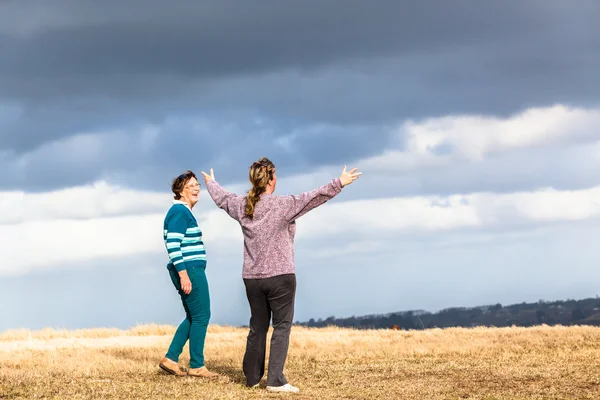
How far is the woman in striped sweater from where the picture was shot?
1335 centimetres

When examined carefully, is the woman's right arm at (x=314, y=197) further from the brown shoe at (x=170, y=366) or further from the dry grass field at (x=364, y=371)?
the brown shoe at (x=170, y=366)

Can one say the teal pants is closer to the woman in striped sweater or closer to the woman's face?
the woman in striped sweater

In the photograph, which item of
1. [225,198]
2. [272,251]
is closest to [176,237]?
[225,198]

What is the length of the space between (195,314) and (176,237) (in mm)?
1338

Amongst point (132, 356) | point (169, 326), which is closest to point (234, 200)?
point (132, 356)

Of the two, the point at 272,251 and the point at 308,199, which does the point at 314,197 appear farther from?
the point at 272,251

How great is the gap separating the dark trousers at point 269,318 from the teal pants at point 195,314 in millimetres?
1130

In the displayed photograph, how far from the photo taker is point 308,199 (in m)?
12.3

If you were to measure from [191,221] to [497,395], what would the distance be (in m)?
5.30

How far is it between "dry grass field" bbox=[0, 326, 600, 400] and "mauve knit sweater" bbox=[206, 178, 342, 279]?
5.91 feet

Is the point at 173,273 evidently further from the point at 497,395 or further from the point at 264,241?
the point at 497,395

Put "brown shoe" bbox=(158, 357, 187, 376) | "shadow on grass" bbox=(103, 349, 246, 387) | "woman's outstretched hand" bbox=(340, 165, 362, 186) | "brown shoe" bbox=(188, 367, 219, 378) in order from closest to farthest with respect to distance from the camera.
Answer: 1. "woman's outstretched hand" bbox=(340, 165, 362, 186)
2. "brown shoe" bbox=(188, 367, 219, 378)
3. "brown shoe" bbox=(158, 357, 187, 376)
4. "shadow on grass" bbox=(103, 349, 246, 387)

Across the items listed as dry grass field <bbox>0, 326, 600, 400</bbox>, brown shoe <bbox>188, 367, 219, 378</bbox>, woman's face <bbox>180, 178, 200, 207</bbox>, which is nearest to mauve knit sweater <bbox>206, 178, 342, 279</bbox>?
woman's face <bbox>180, 178, 200, 207</bbox>

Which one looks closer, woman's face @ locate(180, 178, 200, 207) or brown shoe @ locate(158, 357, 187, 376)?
woman's face @ locate(180, 178, 200, 207)
